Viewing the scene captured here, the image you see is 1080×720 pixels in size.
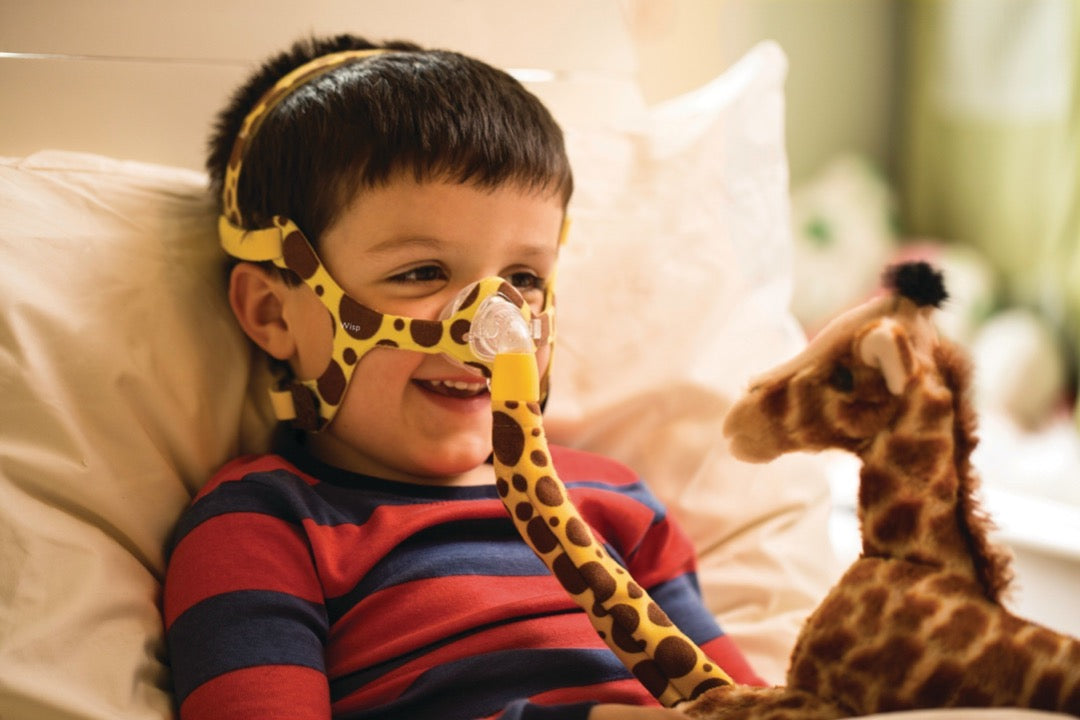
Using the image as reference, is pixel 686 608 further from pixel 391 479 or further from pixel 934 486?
pixel 934 486

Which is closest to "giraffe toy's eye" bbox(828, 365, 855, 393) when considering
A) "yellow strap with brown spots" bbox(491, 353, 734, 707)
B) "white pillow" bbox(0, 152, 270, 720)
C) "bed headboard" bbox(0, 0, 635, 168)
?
"yellow strap with brown spots" bbox(491, 353, 734, 707)

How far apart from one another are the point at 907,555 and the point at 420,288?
1.52ft

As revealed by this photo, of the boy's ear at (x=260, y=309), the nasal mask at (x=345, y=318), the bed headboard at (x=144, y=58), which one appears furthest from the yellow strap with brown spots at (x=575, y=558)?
the bed headboard at (x=144, y=58)

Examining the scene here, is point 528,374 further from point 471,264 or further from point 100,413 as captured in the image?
point 100,413

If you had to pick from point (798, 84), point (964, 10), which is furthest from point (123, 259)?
point (964, 10)

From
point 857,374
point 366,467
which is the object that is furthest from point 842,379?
point 366,467

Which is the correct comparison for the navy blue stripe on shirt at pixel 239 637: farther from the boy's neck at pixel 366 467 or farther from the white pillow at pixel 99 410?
the boy's neck at pixel 366 467

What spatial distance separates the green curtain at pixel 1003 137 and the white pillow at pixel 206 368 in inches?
38.1

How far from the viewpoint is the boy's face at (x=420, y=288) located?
89cm

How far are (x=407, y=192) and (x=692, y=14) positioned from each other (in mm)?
1155

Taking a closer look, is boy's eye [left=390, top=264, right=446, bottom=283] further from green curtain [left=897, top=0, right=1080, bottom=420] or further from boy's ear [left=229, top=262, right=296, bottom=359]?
green curtain [left=897, top=0, right=1080, bottom=420]

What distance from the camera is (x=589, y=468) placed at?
3.45 feet

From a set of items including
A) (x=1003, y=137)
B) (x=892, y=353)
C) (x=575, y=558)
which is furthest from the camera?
(x=1003, y=137)

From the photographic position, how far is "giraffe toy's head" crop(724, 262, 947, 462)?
0.61 m
